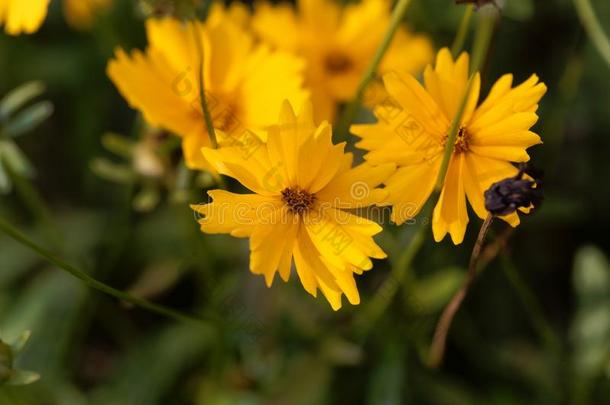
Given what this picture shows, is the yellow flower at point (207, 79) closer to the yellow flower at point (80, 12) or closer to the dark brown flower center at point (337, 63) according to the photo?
the dark brown flower center at point (337, 63)

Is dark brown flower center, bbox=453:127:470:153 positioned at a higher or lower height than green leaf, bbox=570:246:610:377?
lower

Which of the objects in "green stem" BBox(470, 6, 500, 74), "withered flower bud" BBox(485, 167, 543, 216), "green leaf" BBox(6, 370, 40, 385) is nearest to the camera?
"withered flower bud" BBox(485, 167, 543, 216)

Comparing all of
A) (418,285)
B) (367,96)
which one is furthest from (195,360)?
(367,96)

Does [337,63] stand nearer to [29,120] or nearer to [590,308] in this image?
[29,120]

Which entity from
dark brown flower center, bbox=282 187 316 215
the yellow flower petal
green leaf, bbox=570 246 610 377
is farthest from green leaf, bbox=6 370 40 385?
green leaf, bbox=570 246 610 377

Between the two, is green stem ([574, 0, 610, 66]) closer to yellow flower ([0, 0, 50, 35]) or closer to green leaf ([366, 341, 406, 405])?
green leaf ([366, 341, 406, 405])
